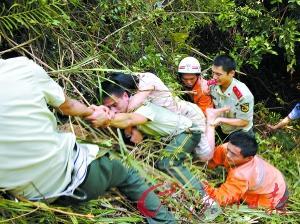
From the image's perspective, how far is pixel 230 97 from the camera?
4.61 metres

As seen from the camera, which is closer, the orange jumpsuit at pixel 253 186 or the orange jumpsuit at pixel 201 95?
the orange jumpsuit at pixel 253 186

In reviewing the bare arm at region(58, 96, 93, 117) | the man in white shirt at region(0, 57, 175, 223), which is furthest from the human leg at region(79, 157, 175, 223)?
the bare arm at region(58, 96, 93, 117)

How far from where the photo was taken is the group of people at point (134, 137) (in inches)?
94.4

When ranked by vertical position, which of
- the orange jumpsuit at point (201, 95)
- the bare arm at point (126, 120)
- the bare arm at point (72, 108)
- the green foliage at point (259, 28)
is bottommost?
the orange jumpsuit at point (201, 95)

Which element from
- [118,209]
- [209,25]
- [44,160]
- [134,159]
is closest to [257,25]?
[209,25]

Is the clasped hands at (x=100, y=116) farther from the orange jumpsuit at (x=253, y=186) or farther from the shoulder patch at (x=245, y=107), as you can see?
the shoulder patch at (x=245, y=107)

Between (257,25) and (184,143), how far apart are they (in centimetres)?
218

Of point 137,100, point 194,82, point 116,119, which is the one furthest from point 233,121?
point 116,119

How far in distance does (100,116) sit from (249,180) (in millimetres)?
1358

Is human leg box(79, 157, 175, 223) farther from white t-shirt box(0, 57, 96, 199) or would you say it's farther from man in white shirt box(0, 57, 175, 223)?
white t-shirt box(0, 57, 96, 199)

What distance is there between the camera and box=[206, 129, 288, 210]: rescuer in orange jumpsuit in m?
3.89

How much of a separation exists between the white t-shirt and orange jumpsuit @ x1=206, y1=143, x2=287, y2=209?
157 cm

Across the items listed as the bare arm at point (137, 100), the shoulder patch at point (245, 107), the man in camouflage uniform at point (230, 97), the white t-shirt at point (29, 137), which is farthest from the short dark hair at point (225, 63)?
the white t-shirt at point (29, 137)

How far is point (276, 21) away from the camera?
5.36m
